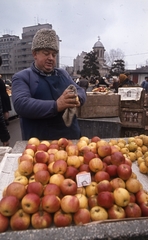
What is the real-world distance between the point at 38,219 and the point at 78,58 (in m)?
89.5

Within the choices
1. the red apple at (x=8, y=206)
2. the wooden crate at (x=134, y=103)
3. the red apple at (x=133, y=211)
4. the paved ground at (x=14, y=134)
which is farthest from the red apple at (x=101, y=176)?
the paved ground at (x=14, y=134)

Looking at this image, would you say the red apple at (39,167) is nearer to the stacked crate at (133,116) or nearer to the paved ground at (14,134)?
the stacked crate at (133,116)

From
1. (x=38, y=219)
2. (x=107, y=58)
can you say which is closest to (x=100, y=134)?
(x=38, y=219)

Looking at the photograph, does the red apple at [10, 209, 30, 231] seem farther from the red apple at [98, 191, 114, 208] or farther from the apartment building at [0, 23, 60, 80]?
the apartment building at [0, 23, 60, 80]

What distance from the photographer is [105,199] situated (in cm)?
121

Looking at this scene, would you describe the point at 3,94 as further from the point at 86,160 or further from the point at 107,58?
the point at 107,58

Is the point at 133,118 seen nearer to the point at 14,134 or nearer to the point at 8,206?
the point at 8,206

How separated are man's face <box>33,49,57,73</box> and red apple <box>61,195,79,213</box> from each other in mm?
1514

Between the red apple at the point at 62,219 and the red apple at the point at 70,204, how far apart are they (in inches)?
1.0

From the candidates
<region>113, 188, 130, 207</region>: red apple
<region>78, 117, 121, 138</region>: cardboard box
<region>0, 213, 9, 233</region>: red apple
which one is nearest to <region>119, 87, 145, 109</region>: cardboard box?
<region>78, 117, 121, 138</region>: cardboard box

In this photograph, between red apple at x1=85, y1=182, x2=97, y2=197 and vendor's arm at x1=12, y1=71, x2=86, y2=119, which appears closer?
red apple at x1=85, y1=182, x2=97, y2=197

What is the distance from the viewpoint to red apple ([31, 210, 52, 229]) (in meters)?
1.11

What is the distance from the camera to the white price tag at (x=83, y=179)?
1.37m


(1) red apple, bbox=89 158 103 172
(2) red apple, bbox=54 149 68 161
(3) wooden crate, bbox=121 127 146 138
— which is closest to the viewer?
(1) red apple, bbox=89 158 103 172
